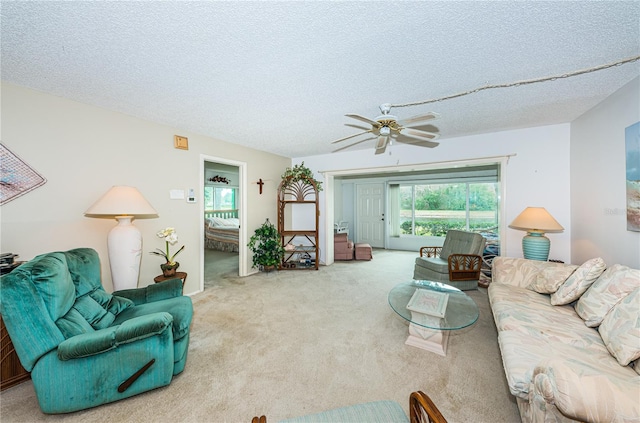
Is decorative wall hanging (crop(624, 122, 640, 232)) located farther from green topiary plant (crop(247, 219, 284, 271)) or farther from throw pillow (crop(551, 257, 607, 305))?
green topiary plant (crop(247, 219, 284, 271))

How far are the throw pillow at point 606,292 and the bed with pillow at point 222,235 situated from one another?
6.02m

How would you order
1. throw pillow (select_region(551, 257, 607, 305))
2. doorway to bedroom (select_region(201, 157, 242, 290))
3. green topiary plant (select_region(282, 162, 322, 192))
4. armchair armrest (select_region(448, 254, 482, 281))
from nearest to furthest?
1. throw pillow (select_region(551, 257, 607, 305))
2. armchair armrest (select_region(448, 254, 482, 281))
3. doorway to bedroom (select_region(201, 157, 242, 290))
4. green topiary plant (select_region(282, 162, 322, 192))

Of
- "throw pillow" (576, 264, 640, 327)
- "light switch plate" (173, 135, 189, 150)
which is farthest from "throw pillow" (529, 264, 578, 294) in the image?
"light switch plate" (173, 135, 189, 150)

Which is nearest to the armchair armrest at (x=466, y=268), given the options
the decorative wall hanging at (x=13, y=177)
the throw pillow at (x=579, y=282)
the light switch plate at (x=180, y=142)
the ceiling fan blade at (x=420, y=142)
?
the throw pillow at (x=579, y=282)

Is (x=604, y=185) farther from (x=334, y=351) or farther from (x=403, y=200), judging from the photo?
(x=403, y=200)

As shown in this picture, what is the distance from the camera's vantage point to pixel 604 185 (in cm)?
251

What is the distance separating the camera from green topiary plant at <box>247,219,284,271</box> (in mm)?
4558

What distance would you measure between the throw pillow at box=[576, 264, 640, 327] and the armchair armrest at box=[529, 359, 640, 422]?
0.93m

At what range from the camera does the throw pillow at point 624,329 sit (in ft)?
4.33

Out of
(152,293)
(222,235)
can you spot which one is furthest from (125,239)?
(222,235)

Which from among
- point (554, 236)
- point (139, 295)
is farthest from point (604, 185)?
point (139, 295)

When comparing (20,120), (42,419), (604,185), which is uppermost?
(20,120)

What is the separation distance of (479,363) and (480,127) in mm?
3004

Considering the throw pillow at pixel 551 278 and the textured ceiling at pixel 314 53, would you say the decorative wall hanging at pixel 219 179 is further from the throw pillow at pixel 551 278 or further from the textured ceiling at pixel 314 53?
the throw pillow at pixel 551 278
